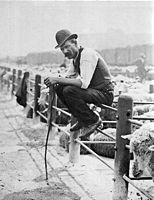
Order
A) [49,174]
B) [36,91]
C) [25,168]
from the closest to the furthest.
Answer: [49,174] < [25,168] < [36,91]

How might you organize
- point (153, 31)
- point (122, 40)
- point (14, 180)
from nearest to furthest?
point (153, 31) → point (14, 180) → point (122, 40)

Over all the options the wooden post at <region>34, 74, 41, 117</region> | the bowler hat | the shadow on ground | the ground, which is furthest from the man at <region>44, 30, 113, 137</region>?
the wooden post at <region>34, 74, 41, 117</region>

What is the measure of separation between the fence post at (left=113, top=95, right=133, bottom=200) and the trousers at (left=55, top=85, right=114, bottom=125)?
68 centimetres

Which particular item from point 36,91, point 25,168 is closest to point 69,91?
point 25,168

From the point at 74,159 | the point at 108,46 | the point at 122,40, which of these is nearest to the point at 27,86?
the point at 74,159

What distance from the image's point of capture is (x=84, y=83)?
3145mm

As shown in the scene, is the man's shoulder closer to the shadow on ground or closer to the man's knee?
the man's knee

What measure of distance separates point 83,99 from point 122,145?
781 millimetres

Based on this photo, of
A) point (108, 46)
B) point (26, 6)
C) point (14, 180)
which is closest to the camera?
point (14, 180)

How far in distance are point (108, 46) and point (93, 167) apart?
1758 centimetres

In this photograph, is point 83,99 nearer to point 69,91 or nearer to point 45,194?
point 69,91

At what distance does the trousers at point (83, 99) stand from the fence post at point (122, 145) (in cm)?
68

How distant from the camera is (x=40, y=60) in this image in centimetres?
2208

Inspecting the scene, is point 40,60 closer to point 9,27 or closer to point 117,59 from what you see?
point 117,59
